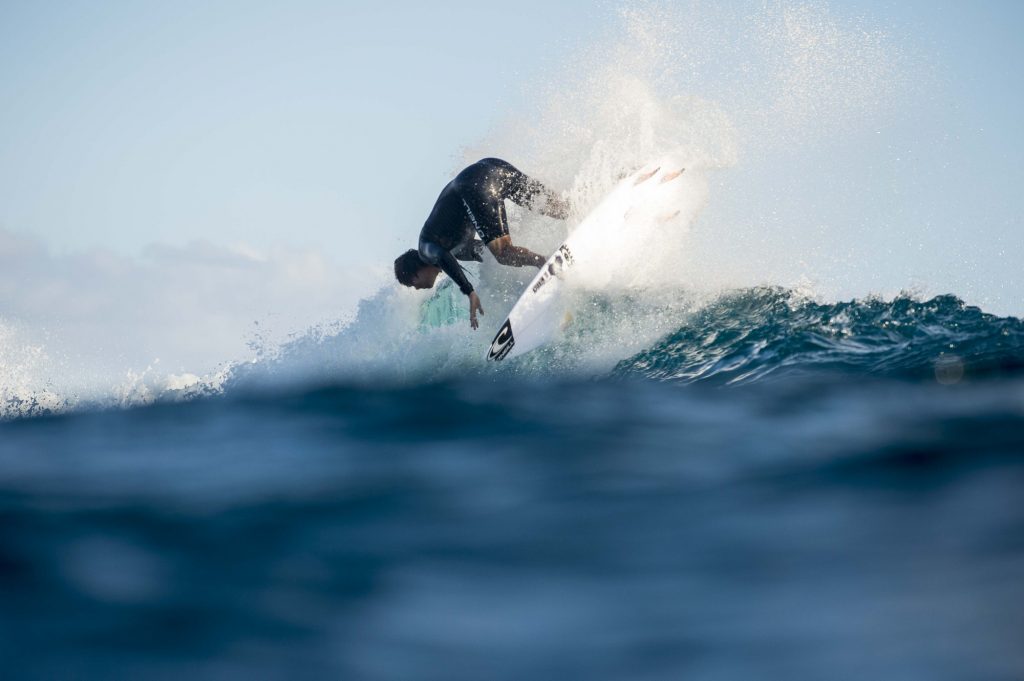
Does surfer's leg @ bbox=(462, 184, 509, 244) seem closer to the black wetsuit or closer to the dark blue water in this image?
the black wetsuit

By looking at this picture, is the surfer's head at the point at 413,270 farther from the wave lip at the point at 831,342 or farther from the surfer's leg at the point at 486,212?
the wave lip at the point at 831,342

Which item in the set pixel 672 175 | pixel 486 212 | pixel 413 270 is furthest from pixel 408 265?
pixel 672 175

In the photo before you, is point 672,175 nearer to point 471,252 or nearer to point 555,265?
point 555,265

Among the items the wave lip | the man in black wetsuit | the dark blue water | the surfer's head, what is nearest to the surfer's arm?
the man in black wetsuit

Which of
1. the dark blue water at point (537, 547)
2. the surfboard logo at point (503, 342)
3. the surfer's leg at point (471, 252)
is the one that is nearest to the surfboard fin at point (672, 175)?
the surfer's leg at point (471, 252)

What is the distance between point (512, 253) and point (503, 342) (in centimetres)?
120

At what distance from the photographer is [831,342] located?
7965 mm

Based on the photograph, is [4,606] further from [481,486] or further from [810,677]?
[810,677]

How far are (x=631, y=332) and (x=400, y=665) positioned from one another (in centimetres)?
778

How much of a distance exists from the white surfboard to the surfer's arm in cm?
38

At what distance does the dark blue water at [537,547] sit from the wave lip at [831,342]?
1.45 metres

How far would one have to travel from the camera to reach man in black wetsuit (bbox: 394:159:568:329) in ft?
33.6

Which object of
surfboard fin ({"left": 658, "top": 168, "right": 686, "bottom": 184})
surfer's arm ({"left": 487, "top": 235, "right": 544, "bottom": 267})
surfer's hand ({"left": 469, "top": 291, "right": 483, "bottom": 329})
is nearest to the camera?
surfer's hand ({"left": 469, "top": 291, "right": 483, "bottom": 329})

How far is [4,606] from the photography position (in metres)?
2.86
